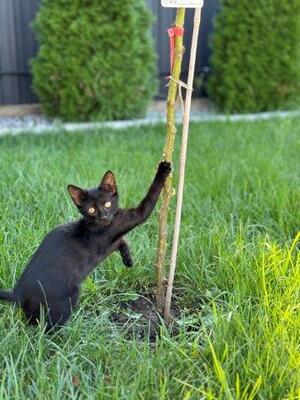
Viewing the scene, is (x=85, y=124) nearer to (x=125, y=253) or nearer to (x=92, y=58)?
(x=92, y=58)

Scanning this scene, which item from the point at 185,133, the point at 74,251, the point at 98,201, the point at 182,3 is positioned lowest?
the point at 74,251

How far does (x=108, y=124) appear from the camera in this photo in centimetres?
591

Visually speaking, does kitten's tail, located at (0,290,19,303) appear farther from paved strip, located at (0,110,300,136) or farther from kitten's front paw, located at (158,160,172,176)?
paved strip, located at (0,110,300,136)

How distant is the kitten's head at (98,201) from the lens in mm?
2082

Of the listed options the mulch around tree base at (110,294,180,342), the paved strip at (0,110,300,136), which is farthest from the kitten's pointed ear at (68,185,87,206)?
the paved strip at (0,110,300,136)

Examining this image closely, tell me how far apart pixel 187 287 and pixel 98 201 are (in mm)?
730

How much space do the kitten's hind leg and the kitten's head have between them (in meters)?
0.27

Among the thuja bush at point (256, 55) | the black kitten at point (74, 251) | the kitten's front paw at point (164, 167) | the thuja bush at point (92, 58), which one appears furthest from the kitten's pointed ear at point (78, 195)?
the thuja bush at point (256, 55)

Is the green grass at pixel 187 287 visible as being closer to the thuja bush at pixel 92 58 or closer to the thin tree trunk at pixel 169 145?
the thin tree trunk at pixel 169 145

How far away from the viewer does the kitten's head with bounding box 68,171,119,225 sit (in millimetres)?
2082

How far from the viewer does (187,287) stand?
2.56 m

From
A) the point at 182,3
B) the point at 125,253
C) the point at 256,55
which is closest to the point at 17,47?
the point at 256,55

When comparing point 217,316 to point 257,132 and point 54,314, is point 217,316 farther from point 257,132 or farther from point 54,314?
point 257,132

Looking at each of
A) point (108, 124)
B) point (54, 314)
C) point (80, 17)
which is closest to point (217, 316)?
point (54, 314)
